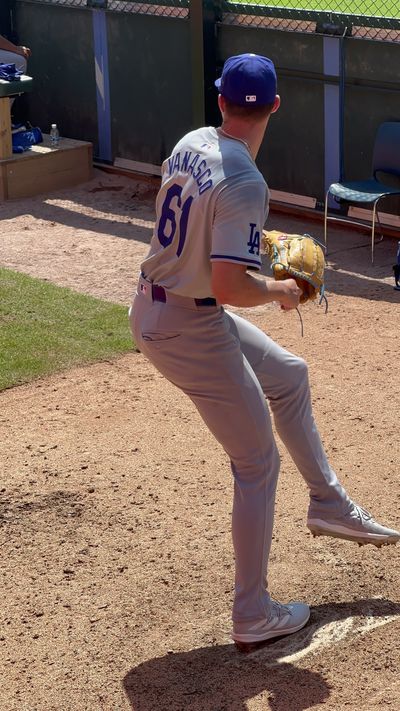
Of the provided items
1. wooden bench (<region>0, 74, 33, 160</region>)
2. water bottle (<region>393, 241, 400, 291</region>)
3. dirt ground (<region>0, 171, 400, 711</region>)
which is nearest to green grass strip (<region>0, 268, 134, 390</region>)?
dirt ground (<region>0, 171, 400, 711</region>)

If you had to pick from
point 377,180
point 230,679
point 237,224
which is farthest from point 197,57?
point 230,679

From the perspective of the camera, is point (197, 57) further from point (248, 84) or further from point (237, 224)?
point (237, 224)

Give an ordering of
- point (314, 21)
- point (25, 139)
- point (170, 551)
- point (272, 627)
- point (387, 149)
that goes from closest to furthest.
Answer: point (272, 627) → point (170, 551) → point (387, 149) → point (314, 21) → point (25, 139)

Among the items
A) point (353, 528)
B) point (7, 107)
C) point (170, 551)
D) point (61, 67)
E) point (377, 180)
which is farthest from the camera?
point (61, 67)

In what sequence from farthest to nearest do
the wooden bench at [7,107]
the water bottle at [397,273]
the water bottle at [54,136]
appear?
the water bottle at [54,136]
the wooden bench at [7,107]
the water bottle at [397,273]

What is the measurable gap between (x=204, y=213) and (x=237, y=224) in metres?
0.15

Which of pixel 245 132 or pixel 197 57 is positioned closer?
pixel 245 132

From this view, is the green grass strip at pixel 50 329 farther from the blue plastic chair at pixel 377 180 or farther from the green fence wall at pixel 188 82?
the green fence wall at pixel 188 82

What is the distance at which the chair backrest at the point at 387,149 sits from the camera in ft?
31.7

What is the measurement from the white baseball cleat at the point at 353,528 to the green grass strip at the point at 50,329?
2.97m

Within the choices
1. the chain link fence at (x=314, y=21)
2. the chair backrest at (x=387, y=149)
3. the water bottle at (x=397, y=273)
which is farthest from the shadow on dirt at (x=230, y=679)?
the chain link fence at (x=314, y=21)

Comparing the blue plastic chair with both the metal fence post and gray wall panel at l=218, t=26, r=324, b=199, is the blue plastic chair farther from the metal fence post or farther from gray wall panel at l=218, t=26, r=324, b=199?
the metal fence post

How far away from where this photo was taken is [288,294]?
404cm

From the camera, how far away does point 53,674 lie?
4125mm
